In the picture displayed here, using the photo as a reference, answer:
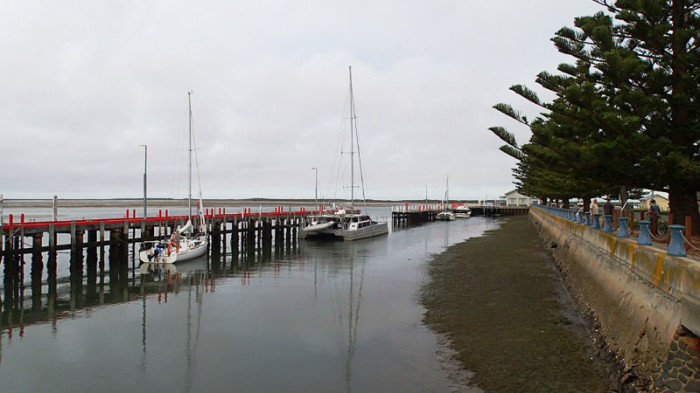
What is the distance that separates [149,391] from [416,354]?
511 centimetres

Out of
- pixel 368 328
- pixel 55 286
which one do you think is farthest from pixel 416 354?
pixel 55 286

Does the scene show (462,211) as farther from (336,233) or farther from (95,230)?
(95,230)

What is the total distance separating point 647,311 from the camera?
721 centimetres

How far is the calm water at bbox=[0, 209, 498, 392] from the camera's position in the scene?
8562mm

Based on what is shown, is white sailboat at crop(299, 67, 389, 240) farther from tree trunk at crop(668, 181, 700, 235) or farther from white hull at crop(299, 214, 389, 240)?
tree trunk at crop(668, 181, 700, 235)

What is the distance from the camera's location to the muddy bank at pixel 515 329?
781 centimetres

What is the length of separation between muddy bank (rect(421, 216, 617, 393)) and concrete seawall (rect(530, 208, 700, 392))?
0.59 m

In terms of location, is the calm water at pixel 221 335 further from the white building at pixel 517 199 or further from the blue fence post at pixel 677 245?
the white building at pixel 517 199

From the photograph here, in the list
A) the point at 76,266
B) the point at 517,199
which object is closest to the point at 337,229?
the point at 76,266

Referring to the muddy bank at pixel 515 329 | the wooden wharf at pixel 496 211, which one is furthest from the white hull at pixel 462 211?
the muddy bank at pixel 515 329

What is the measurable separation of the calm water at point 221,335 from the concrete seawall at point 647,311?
119 inches

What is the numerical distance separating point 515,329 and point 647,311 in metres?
3.57

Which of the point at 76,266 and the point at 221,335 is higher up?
the point at 76,266

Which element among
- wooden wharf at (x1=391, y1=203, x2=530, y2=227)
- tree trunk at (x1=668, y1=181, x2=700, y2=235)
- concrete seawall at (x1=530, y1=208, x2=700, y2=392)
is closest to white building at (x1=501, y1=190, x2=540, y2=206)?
wooden wharf at (x1=391, y1=203, x2=530, y2=227)
